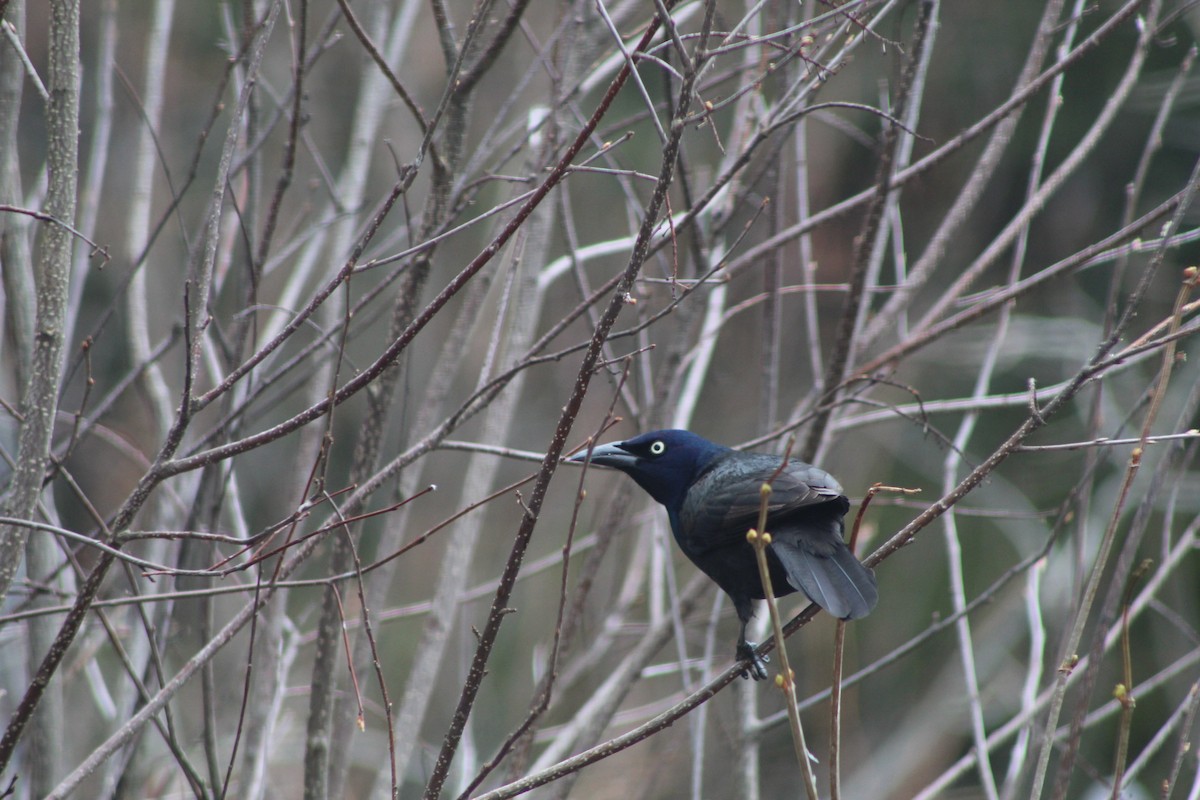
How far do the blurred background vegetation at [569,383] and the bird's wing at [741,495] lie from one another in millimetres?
213

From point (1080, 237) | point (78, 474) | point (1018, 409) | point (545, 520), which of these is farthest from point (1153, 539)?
point (78, 474)

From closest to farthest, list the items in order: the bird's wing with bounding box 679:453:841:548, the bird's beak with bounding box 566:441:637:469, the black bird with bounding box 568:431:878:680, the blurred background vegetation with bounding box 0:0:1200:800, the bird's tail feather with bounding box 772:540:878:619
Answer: the blurred background vegetation with bounding box 0:0:1200:800, the bird's tail feather with bounding box 772:540:878:619, the black bird with bounding box 568:431:878:680, the bird's wing with bounding box 679:453:841:548, the bird's beak with bounding box 566:441:637:469

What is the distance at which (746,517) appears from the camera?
3879 millimetres

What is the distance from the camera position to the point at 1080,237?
41.1 ft

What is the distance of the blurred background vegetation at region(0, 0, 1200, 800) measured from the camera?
2.80 m

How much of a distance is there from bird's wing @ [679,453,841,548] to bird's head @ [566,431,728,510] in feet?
0.32

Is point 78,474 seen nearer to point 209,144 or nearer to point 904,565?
point 209,144

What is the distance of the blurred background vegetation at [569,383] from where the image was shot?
110 inches

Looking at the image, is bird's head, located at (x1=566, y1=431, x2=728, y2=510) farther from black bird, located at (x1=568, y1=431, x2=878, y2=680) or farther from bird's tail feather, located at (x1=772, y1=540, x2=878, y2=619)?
bird's tail feather, located at (x1=772, y1=540, x2=878, y2=619)

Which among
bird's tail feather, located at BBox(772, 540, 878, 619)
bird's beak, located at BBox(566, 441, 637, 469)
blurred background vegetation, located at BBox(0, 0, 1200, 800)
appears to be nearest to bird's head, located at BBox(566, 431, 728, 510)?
bird's beak, located at BBox(566, 441, 637, 469)

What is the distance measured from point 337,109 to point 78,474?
5177mm

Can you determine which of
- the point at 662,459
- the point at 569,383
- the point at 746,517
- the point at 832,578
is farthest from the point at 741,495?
the point at 569,383

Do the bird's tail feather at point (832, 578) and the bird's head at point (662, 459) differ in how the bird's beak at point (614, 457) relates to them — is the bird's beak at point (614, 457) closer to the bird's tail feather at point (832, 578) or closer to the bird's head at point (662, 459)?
the bird's head at point (662, 459)

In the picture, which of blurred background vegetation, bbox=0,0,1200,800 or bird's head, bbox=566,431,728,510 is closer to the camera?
blurred background vegetation, bbox=0,0,1200,800
